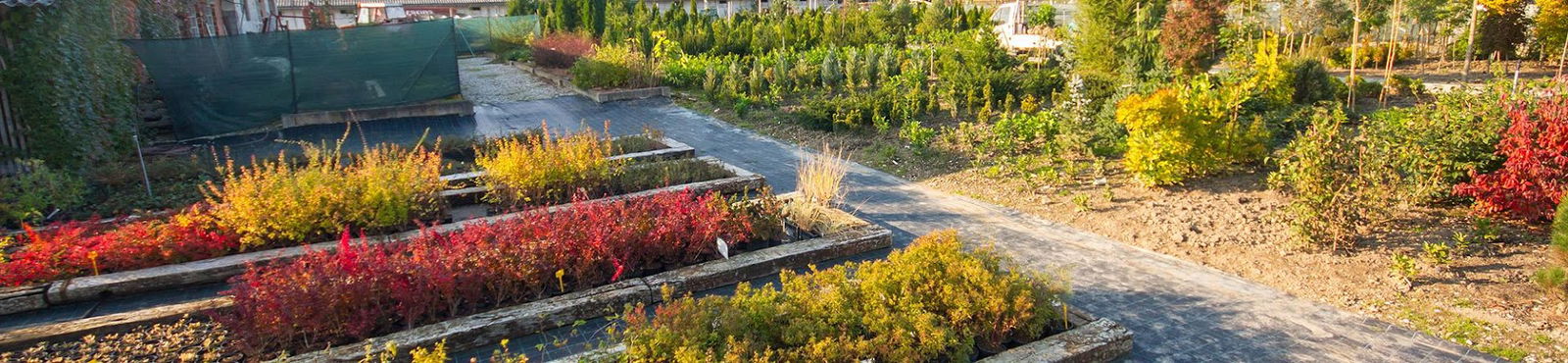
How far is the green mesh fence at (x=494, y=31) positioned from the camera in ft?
71.9

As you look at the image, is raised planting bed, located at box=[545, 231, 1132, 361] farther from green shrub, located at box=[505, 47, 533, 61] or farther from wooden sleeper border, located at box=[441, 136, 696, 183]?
green shrub, located at box=[505, 47, 533, 61]

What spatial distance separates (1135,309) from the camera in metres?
4.53

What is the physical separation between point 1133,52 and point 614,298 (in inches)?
286

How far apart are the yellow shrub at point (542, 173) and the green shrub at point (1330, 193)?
15.2 ft

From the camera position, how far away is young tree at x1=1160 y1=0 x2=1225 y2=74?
10859 mm

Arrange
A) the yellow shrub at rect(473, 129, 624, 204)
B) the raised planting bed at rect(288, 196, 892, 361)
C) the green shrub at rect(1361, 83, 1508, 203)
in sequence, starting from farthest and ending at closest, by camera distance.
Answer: the yellow shrub at rect(473, 129, 624, 204) → the green shrub at rect(1361, 83, 1508, 203) → the raised planting bed at rect(288, 196, 892, 361)

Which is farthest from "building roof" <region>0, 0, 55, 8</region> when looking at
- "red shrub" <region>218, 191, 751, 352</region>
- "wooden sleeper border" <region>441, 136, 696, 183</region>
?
"wooden sleeper border" <region>441, 136, 696, 183</region>

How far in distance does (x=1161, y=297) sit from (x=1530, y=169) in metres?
2.62

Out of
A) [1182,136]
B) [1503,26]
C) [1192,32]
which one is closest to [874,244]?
[1182,136]

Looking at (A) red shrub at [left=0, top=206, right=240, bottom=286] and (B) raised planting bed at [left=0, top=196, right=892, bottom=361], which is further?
(A) red shrub at [left=0, top=206, right=240, bottom=286]

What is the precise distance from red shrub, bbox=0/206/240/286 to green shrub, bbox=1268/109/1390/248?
6399 millimetres

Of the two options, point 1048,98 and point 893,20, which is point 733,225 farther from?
point 893,20

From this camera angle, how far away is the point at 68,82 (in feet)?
24.2

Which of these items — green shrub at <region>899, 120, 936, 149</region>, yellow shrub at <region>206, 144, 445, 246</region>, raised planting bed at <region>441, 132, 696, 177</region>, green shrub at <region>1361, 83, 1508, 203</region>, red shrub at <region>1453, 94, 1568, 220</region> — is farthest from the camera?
green shrub at <region>899, 120, 936, 149</region>
